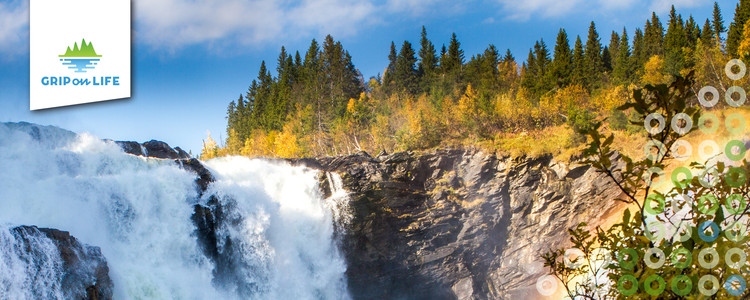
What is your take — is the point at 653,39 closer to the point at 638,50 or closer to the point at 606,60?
the point at 638,50

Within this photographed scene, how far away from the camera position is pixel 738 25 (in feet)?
111

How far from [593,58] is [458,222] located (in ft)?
96.6

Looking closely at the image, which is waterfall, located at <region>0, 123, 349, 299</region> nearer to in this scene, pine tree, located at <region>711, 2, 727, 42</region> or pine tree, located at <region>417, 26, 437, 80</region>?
pine tree, located at <region>417, 26, 437, 80</region>

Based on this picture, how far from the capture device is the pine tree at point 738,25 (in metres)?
32.7

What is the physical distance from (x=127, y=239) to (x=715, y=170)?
784 inches

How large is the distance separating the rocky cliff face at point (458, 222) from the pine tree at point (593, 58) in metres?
17.0

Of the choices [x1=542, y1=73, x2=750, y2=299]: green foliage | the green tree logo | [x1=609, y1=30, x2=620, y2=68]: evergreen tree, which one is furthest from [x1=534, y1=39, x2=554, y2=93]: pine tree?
[x1=542, y1=73, x2=750, y2=299]: green foliage

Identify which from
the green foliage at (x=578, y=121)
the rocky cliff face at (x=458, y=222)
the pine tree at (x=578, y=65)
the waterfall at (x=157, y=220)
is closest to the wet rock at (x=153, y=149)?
the waterfall at (x=157, y=220)

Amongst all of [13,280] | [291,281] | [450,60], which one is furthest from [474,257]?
[450,60]

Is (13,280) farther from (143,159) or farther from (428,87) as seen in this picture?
(428,87)

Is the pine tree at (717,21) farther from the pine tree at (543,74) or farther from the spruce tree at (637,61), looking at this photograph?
the pine tree at (543,74)

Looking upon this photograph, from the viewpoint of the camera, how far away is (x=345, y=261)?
2688 centimetres

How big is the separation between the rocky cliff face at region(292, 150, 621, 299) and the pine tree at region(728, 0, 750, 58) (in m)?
16.4

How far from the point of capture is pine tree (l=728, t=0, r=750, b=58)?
32.7 metres
